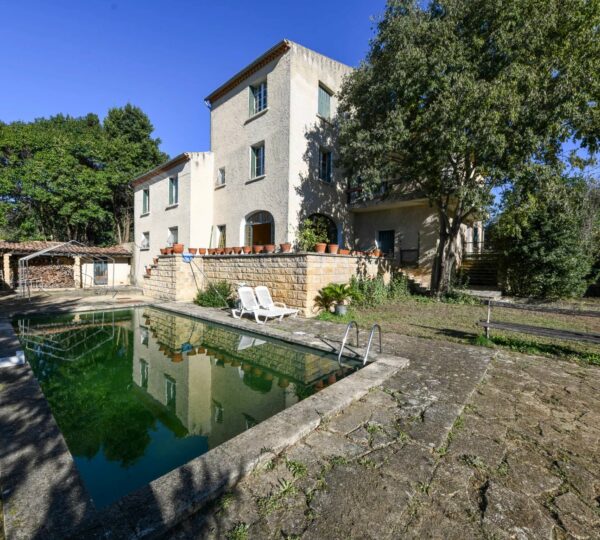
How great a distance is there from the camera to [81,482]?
7.22 ft

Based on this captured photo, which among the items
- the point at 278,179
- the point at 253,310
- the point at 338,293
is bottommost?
the point at 253,310

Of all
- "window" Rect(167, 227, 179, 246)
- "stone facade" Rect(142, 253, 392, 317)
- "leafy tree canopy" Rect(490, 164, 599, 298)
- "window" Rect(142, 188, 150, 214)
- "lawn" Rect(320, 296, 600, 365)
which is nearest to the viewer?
"lawn" Rect(320, 296, 600, 365)

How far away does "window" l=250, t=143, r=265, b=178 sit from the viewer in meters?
13.6

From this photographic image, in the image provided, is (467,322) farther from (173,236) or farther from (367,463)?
(173,236)

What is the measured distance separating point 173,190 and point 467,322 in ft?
52.5

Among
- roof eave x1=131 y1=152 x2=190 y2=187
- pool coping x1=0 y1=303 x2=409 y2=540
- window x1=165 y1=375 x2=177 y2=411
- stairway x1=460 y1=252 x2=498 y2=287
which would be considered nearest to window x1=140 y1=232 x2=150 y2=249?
roof eave x1=131 y1=152 x2=190 y2=187

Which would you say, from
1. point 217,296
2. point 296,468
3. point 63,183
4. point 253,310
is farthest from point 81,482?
point 63,183

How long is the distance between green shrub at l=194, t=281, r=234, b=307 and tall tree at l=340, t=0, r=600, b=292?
21.7 feet

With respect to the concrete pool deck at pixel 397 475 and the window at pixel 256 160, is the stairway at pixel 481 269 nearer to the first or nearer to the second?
the window at pixel 256 160

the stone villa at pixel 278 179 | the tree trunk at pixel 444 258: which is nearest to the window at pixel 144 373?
the stone villa at pixel 278 179

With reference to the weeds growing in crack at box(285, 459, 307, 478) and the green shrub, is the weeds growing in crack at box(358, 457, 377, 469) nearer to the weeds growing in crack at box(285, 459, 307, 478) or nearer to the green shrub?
the weeds growing in crack at box(285, 459, 307, 478)

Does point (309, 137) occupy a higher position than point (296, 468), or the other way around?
point (309, 137)

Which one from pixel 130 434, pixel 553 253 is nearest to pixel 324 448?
pixel 130 434

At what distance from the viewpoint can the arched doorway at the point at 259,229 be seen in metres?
13.6
